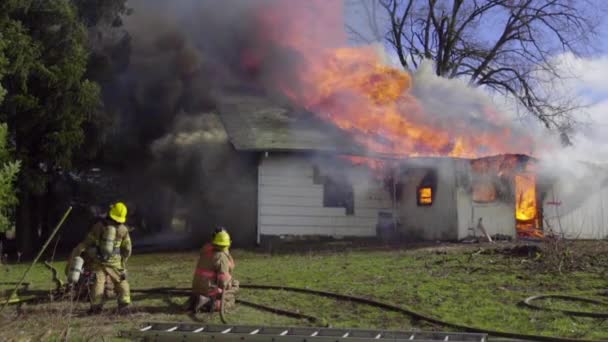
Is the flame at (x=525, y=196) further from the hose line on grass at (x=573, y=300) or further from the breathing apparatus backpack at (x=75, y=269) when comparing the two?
the breathing apparatus backpack at (x=75, y=269)

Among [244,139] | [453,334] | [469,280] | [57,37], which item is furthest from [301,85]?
[453,334]

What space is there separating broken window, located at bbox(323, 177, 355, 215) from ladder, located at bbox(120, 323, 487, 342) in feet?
39.2

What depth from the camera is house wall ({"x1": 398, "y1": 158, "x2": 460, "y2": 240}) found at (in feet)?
57.6

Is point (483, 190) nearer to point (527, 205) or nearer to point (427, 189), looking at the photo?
point (427, 189)

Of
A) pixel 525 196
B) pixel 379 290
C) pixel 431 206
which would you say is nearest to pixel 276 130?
pixel 431 206

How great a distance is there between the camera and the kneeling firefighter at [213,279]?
319 inches

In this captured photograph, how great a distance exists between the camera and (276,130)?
18719 mm

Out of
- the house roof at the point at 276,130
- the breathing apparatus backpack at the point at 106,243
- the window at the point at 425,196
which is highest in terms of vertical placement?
the house roof at the point at 276,130

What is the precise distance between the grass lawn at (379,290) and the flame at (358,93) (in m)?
4.50

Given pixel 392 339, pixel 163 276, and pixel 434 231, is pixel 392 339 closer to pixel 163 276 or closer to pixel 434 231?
pixel 163 276

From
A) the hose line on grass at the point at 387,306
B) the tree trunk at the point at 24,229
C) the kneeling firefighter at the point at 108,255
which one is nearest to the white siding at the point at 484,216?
the hose line on grass at the point at 387,306

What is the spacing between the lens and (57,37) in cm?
1661

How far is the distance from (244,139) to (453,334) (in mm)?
12516

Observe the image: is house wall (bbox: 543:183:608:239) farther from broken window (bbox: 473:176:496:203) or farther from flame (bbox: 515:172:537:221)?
broken window (bbox: 473:176:496:203)
